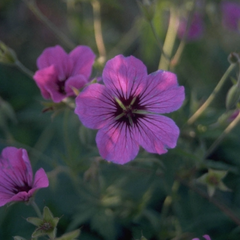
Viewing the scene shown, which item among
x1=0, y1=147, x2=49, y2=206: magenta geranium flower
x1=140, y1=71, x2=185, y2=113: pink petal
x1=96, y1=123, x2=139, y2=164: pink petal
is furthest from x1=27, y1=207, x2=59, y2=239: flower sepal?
x1=140, y1=71, x2=185, y2=113: pink petal

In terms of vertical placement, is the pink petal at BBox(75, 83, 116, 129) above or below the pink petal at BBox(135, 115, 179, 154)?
above

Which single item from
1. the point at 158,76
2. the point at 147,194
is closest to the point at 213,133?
the point at 147,194

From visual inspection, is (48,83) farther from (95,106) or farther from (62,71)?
(95,106)

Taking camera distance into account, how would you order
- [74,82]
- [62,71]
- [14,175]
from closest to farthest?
[14,175] → [74,82] → [62,71]

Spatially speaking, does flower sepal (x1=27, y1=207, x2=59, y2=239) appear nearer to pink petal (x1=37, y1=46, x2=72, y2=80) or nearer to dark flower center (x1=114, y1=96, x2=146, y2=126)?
dark flower center (x1=114, y1=96, x2=146, y2=126)

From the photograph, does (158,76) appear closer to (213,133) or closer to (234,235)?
(213,133)

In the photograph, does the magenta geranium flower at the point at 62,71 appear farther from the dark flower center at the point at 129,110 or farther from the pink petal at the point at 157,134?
the pink petal at the point at 157,134

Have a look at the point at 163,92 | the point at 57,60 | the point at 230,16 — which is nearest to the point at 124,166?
the point at 163,92
